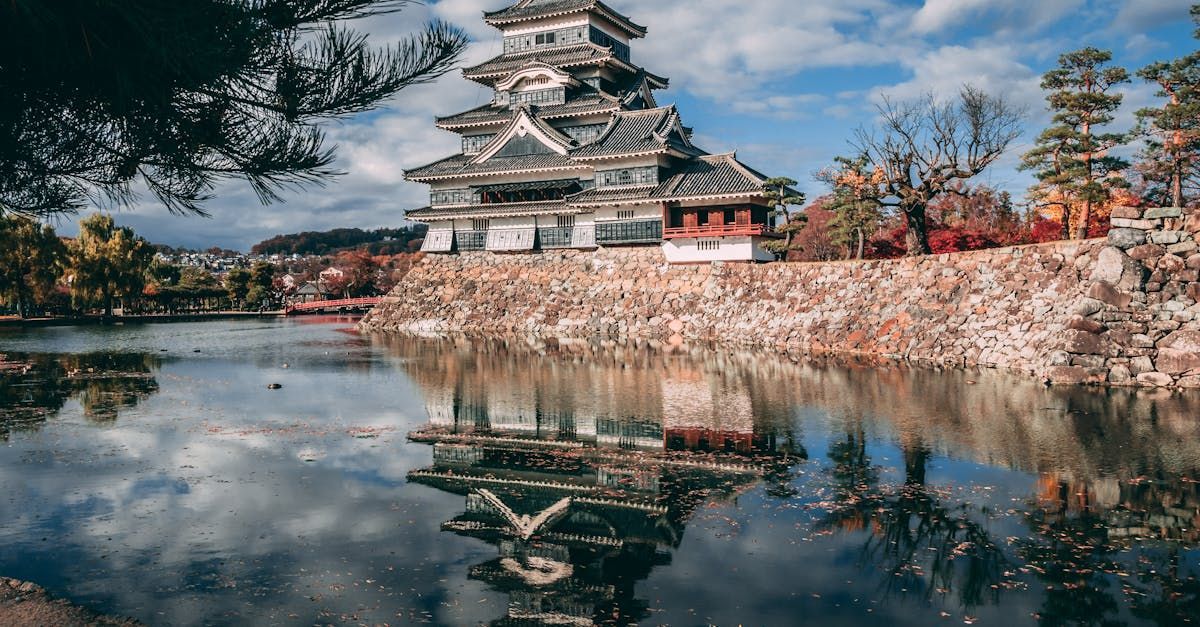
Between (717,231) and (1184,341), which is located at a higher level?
(717,231)

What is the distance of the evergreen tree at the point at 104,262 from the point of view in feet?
194

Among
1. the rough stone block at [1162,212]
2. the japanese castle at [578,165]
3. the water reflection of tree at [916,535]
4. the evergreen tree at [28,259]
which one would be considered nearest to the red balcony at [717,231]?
the japanese castle at [578,165]

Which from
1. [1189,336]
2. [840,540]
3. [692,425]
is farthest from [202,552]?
[1189,336]

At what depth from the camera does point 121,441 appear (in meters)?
15.0

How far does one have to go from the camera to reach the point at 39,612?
7.27 m

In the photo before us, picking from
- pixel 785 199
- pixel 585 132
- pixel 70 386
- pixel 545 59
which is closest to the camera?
pixel 70 386

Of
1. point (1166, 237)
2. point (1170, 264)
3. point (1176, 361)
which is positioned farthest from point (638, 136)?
point (1176, 361)

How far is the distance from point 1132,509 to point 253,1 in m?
11.5

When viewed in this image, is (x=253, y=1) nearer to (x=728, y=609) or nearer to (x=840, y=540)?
(x=728, y=609)

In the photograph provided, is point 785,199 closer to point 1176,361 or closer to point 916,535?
point 1176,361

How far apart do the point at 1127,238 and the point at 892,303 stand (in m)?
9.95

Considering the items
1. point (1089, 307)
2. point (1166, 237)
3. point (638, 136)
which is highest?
point (638, 136)

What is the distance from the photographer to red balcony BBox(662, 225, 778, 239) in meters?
40.1

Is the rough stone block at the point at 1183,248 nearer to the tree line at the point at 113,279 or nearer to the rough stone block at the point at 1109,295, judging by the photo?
the rough stone block at the point at 1109,295
